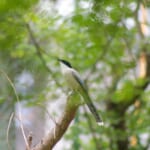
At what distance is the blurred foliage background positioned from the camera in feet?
9.02

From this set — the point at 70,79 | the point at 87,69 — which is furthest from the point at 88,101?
the point at 87,69

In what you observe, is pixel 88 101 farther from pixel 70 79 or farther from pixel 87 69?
pixel 87 69

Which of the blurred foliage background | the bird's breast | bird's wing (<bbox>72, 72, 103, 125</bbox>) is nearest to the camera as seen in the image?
bird's wing (<bbox>72, 72, 103, 125</bbox>)

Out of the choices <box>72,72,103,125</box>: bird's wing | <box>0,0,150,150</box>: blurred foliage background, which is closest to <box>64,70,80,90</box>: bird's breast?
<box>72,72,103,125</box>: bird's wing

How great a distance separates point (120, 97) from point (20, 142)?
1.03m

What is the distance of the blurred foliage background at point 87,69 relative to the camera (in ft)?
9.02

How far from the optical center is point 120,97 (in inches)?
114

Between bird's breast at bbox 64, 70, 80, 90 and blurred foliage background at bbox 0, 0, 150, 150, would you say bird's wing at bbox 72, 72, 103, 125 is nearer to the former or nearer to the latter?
bird's breast at bbox 64, 70, 80, 90

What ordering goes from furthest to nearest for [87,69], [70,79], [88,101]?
1. [87,69]
2. [70,79]
3. [88,101]

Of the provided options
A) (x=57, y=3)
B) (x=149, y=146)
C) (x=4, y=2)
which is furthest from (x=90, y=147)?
(x=4, y=2)

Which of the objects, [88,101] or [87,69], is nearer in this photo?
[88,101]

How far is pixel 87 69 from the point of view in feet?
10.1

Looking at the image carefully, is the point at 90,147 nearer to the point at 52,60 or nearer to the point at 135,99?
the point at 135,99

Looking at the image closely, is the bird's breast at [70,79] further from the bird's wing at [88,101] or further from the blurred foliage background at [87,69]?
the blurred foliage background at [87,69]
